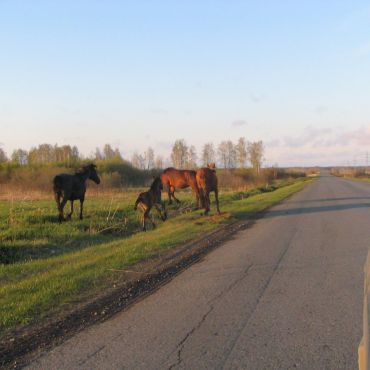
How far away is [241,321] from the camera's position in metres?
5.25

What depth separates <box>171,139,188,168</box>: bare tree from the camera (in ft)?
305

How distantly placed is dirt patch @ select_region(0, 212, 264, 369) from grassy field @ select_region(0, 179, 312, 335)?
12.2 inches

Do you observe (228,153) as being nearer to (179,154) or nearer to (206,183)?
(179,154)

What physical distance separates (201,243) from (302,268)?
383cm

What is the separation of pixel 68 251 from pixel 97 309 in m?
5.87

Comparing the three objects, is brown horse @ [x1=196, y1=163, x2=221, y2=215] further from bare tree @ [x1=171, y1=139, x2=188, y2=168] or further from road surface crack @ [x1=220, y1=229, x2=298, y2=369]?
bare tree @ [x1=171, y1=139, x2=188, y2=168]

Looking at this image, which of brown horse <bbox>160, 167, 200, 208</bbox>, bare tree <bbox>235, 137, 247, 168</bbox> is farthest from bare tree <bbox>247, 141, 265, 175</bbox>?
brown horse <bbox>160, 167, 200, 208</bbox>

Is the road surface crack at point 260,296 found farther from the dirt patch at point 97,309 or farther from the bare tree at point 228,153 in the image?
the bare tree at point 228,153

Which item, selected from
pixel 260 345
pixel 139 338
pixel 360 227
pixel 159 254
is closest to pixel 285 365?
pixel 260 345

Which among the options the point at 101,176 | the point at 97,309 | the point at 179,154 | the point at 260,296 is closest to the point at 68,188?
the point at 97,309

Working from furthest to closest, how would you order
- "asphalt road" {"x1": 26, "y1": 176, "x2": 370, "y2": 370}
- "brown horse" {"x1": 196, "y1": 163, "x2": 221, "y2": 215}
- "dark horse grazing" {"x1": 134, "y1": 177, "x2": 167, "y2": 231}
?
"brown horse" {"x1": 196, "y1": 163, "x2": 221, "y2": 215}, "dark horse grazing" {"x1": 134, "y1": 177, "x2": 167, "y2": 231}, "asphalt road" {"x1": 26, "y1": 176, "x2": 370, "y2": 370}

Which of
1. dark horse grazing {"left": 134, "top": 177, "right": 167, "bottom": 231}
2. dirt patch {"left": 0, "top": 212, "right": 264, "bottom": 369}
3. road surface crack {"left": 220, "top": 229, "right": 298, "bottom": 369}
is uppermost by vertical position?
dark horse grazing {"left": 134, "top": 177, "right": 167, "bottom": 231}

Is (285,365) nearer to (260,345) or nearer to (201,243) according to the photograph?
(260,345)

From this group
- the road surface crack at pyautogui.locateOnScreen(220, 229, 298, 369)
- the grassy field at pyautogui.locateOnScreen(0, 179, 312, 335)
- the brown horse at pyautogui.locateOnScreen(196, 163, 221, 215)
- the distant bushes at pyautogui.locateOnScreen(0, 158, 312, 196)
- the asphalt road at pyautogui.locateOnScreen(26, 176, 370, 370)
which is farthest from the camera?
the distant bushes at pyautogui.locateOnScreen(0, 158, 312, 196)
